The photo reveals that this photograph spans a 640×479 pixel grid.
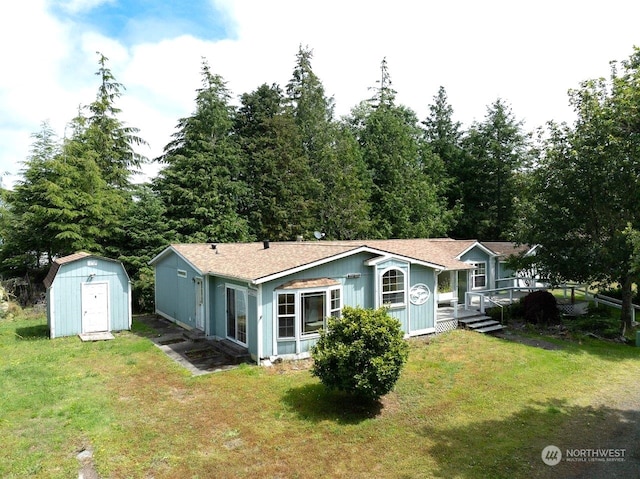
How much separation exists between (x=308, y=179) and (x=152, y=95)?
1080cm

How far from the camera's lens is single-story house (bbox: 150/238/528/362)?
11.9m

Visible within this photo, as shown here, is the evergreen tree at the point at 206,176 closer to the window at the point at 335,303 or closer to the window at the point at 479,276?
the window at the point at 335,303

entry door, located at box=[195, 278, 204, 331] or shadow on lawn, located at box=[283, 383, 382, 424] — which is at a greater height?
entry door, located at box=[195, 278, 204, 331]

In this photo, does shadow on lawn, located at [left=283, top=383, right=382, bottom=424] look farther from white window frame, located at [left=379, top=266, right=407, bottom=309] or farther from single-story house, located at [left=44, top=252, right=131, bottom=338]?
single-story house, located at [left=44, top=252, right=131, bottom=338]

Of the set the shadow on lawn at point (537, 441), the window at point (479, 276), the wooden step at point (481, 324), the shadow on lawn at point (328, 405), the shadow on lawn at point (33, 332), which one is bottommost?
the shadow on lawn at point (537, 441)

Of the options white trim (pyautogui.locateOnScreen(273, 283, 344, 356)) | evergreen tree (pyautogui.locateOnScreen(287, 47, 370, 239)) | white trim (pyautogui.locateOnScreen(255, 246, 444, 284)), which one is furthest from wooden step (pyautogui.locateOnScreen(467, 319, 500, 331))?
evergreen tree (pyautogui.locateOnScreen(287, 47, 370, 239))

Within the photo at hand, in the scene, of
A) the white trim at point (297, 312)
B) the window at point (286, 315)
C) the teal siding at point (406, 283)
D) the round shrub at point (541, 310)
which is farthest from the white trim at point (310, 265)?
the round shrub at point (541, 310)

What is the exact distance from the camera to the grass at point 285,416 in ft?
22.1

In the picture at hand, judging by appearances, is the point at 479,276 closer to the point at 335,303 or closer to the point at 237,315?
the point at 335,303

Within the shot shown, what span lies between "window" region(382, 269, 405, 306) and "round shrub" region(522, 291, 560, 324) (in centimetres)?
710

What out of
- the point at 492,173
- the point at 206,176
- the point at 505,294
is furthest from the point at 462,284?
the point at 492,173

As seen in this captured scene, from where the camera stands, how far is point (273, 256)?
558 inches

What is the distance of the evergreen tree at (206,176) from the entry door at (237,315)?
11.6 meters

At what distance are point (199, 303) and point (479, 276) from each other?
14934 mm
